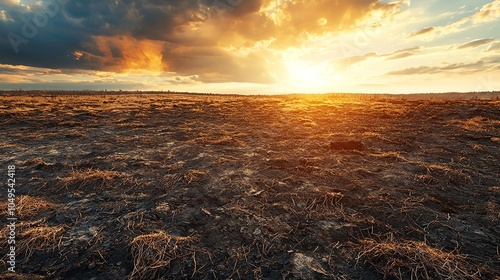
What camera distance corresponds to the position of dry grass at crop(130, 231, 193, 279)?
3.23 metres

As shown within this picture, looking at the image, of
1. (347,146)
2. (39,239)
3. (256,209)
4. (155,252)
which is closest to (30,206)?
(39,239)

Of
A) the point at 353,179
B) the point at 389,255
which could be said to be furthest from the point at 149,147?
the point at 389,255

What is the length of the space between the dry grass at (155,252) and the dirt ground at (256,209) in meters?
0.02

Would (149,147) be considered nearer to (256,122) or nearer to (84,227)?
(84,227)

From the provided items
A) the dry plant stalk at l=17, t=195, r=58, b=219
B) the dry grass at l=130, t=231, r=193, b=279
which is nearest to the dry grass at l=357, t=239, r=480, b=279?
the dry grass at l=130, t=231, r=193, b=279

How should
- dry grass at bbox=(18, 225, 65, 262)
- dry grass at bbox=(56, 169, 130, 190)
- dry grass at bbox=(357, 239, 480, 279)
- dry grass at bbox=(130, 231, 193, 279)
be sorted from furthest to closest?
dry grass at bbox=(56, 169, 130, 190)
dry grass at bbox=(18, 225, 65, 262)
dry grass at bbox=(130, 231, 193, 279)
dry grass at bbox=(357, 239, 480, 279)

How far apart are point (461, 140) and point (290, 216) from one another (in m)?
9.40

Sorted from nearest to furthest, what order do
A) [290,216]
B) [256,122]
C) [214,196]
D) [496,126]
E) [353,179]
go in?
[290,216]
[214,196]
[353,179]
[496,126]
[256,122]

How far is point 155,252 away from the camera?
11.5 ft

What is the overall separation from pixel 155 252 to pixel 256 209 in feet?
6.22

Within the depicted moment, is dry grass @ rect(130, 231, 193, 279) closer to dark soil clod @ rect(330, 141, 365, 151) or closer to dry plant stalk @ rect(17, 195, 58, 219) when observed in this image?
dry plant stalk @ rect(17, 195, 58, 219)

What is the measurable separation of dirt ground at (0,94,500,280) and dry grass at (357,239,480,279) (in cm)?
2

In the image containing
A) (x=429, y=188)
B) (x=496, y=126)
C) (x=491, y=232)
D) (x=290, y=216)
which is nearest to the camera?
(x=491, y=232)

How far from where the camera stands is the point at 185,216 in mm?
4562
